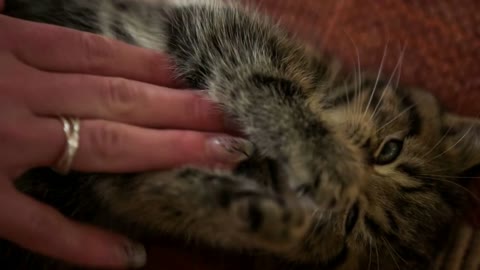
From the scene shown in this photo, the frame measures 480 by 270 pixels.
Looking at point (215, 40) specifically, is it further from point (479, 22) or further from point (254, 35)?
point (479, 22)

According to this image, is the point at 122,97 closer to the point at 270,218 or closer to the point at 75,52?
the point at 75,52

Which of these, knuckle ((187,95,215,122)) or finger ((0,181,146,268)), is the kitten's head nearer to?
knuckle ((187,95,215,122))

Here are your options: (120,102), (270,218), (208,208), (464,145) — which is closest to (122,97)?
(120,102)

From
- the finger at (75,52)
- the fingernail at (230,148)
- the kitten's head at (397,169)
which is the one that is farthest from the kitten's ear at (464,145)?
the finger at (75,52)

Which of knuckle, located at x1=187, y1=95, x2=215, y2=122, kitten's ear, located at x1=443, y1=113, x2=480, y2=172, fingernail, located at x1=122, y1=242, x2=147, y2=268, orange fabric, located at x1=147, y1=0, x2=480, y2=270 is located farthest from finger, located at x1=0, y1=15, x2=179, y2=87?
kitten's ear, located at x1=443, y1=113, x2=480, y2=172

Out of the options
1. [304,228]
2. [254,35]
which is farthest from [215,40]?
[304,228]

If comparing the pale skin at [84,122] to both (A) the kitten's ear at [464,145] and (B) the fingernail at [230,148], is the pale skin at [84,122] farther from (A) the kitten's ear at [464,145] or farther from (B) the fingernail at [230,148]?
(A) the kitten's ear at [464,145]

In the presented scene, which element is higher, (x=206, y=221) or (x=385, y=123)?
(x=385, y=123)
